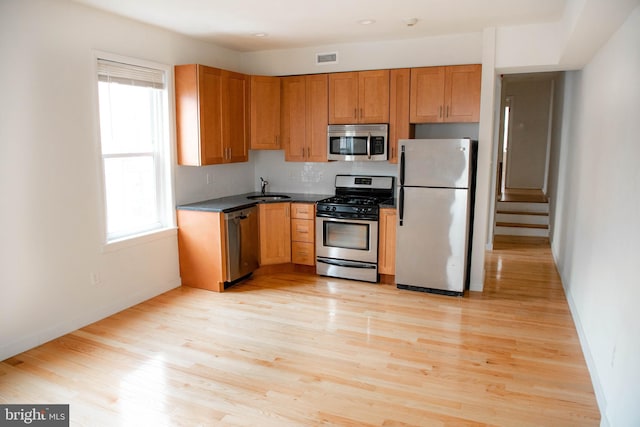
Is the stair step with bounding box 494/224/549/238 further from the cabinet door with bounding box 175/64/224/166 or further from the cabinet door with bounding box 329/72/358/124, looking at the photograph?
the cabinet door with bounding box 175/64/224/166

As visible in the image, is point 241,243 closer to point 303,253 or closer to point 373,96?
point 303,253

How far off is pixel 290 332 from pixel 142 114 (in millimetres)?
2557

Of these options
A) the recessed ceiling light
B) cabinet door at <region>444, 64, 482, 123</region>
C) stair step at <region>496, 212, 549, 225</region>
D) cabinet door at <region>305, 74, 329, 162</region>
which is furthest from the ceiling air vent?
stair step at <region>496, 212, 549, 225</region>

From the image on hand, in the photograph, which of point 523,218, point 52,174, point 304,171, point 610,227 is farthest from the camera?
point 523,218

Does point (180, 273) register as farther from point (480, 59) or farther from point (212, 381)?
point (480, 59)

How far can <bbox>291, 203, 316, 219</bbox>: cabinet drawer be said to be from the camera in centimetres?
544

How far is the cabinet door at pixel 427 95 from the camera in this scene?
4.93 metres

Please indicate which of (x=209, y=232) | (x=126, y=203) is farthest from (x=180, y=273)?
(x=126, y=203)

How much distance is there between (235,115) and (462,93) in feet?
8.24

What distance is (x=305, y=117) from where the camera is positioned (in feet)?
18.4

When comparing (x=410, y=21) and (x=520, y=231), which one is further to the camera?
(x=520, y=231)

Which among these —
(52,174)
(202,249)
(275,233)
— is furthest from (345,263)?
(52,174)

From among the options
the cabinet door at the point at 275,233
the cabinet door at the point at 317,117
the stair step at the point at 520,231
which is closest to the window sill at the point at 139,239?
the cabinet door at the point at 275,233

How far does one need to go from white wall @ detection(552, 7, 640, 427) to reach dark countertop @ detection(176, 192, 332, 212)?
284 cm
